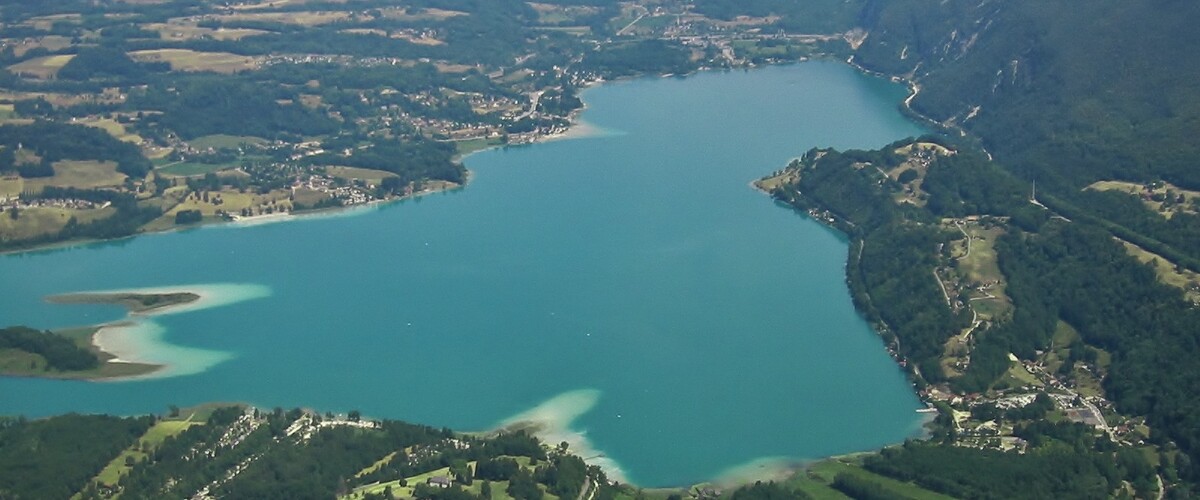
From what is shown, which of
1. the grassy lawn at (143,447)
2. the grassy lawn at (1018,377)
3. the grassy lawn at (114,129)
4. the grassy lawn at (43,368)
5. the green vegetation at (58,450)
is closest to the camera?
the green vegetation at (58,450)

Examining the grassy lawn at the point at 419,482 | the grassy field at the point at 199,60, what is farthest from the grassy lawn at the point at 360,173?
the grassy lawn at the point at 419,482

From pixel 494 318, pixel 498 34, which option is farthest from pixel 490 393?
pixel 498 34

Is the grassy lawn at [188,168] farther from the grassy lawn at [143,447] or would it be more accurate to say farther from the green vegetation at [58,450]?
the grassy lawn at [143,447]

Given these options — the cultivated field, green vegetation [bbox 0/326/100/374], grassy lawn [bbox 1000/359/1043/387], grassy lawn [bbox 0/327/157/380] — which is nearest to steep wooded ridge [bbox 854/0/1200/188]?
grassy lawn [bbox 1000/359/1043/387]

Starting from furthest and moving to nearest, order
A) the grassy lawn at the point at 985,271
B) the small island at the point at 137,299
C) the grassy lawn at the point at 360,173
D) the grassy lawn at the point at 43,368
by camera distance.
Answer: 1. the grassy lawn at the point at 360,173
2. the small island at the point at 137,299
3. the grassy lawn at the point at 985,271
4. the grassy lawn at the point at 43,368

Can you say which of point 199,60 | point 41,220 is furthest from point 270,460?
point 199,60

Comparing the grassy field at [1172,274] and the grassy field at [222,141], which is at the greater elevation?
the grassy field at [1172,274]

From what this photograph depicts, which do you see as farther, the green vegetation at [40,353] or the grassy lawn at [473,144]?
the grassy lawn at [473,144]

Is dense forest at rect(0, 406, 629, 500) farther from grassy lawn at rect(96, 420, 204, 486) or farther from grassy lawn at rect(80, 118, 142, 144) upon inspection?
grassy lawn at rect(80, 118, 142, 144)
